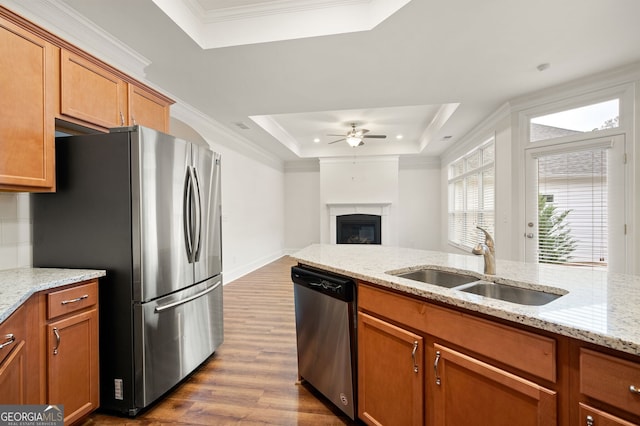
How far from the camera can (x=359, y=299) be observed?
1589 millimetres

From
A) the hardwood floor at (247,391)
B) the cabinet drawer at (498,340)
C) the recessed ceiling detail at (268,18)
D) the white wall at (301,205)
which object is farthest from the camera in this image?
the white wall at (301,205)

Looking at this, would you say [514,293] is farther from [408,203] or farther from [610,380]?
[408,203]

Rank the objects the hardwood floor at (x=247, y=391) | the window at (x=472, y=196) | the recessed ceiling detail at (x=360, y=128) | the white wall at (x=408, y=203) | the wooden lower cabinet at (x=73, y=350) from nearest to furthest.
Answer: the wooden lower cabinet at (x=73, y=350) < the hardwood floor at (x=247, y=391) < the window at (x=472, y=196) < the recessed ceiling detail at (x=360, y=128) < the white wall at (x=408, y=203)

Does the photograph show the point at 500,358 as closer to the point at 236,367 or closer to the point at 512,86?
the point at 236,367

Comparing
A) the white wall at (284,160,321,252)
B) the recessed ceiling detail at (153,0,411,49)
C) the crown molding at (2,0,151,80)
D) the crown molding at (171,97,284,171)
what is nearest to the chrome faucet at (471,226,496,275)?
the recessed ceiling detail at (153,0,411,49)

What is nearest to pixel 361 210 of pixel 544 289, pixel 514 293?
pixel 514 293

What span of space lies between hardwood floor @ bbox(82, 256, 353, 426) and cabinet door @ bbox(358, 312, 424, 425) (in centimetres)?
37

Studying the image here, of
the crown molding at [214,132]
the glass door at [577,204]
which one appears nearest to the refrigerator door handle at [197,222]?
the crown molding at [214,132]

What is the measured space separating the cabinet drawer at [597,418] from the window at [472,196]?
3978mm

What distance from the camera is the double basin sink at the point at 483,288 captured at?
52.7 inches

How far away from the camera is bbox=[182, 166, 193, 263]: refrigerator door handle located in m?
2.10

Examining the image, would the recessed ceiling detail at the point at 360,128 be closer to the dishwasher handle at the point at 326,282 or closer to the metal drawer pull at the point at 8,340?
the dishwasher handle at the point at 326,282

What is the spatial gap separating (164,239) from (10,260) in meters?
0.95

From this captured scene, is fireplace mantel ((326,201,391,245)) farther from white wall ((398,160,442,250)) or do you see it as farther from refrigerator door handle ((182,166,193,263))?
refrigerator door handle ((182,166,193,263))
